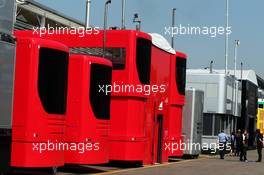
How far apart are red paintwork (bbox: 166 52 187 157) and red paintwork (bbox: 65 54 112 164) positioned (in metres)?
7.50

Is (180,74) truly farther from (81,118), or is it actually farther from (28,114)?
(28,114)

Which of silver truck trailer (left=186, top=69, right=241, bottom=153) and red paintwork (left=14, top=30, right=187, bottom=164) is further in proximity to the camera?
silver truck trailer (left=186, top=69, right=241, bottom=153)

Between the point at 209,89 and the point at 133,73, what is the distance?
16490 millimetres

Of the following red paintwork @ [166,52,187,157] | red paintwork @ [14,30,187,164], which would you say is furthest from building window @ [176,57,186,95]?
red paintwork @ [14,30,187,164]

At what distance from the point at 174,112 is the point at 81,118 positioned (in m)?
8.65

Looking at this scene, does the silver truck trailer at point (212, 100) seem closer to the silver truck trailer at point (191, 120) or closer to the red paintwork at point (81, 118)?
the silver truck trailer at point (191, 120)

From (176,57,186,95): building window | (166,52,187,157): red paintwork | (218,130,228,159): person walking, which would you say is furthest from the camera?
(218,130,228,159): person walking

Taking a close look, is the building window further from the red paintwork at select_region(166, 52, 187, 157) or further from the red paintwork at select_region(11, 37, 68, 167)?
the red paintwork at select_region(11, 37, 68, 167)

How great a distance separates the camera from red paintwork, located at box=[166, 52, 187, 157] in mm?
24578

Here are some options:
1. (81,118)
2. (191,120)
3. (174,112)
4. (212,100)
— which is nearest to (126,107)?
(81,118)

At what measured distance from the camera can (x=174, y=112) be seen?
25.0 metres

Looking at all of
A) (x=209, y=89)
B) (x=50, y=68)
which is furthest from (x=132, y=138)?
(x=209, y=89)

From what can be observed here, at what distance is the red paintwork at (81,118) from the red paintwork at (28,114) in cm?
265

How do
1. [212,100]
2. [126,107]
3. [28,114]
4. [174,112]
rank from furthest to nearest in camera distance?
[212,100] < [174,112] < [126,107] < [28,114]
